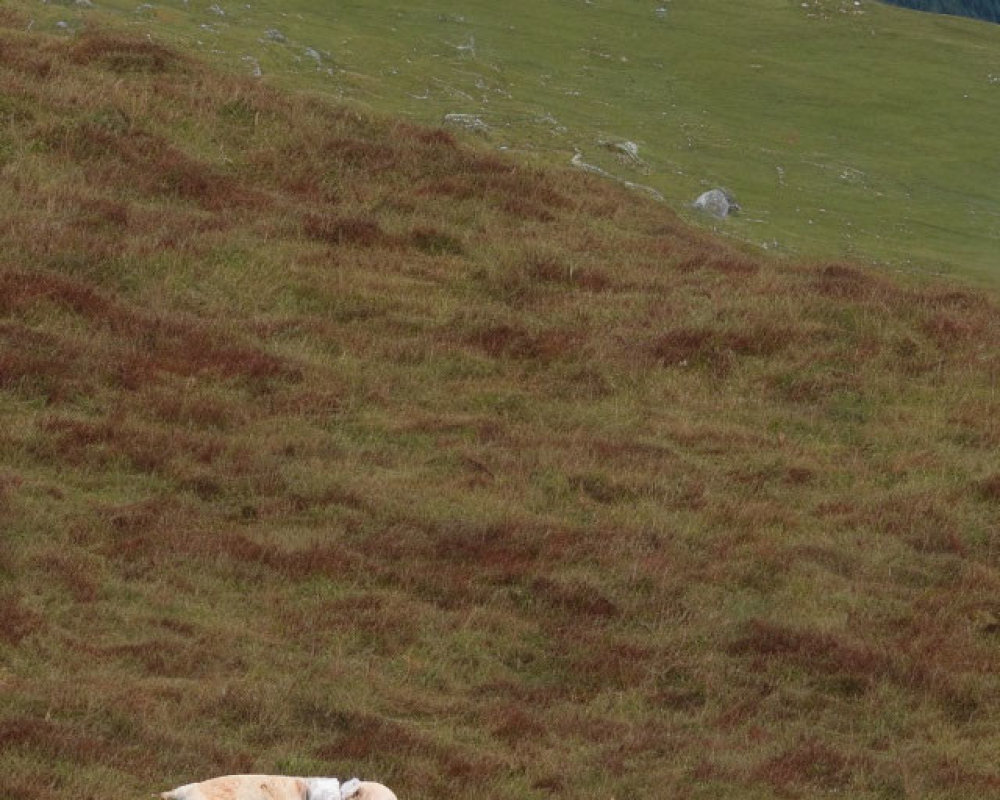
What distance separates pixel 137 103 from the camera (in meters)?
26.7

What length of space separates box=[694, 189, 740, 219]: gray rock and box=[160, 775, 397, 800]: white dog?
27.7m

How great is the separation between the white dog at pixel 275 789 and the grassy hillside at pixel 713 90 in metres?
25.1

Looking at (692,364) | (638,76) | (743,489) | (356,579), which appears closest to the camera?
(356,579)

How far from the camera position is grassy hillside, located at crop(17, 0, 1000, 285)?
37062 millimetres

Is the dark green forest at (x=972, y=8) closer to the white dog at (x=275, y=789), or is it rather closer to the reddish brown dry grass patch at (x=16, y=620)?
the reddish brown dry grass patch at (x=16, y=620)

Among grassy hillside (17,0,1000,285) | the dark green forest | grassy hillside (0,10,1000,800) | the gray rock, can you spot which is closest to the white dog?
grassy hillside (0,10,1000,800)

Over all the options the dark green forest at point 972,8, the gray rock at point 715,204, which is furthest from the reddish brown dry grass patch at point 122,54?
the dark green forest at point 972,8

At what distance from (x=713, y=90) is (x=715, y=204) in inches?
600

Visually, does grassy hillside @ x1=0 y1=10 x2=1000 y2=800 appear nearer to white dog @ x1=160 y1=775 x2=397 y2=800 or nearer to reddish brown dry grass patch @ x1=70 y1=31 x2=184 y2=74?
reddish brown dry grass patch @ x1=70 y1=31 x2=184 y2=74

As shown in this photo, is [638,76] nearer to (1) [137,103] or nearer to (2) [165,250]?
(1) [137,103]

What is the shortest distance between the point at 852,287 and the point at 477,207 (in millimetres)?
6512

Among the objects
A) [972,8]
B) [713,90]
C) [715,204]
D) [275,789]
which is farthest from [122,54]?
[972,8]

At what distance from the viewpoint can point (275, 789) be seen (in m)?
9.04

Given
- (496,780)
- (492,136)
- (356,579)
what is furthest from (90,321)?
(492,136)
